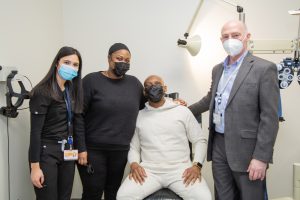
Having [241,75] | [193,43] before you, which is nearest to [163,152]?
[241,75]

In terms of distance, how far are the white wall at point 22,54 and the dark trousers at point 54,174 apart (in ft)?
1.24

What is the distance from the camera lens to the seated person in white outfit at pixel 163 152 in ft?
6.11

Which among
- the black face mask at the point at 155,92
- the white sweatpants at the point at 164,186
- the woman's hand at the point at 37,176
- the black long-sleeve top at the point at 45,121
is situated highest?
the black face mask at the point at 155,92

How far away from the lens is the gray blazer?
154cm


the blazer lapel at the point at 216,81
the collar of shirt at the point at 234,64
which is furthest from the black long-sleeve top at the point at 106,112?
the collar of shirt at the point at 234,64

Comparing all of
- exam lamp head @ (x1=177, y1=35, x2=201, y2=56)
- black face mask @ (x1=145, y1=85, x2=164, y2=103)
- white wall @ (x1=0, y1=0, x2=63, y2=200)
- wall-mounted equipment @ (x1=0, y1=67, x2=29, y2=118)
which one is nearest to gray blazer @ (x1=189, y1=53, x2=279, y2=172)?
black face mask @ (x1=145, y1=85, x2=164, y2=103)

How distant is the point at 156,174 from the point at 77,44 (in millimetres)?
1610

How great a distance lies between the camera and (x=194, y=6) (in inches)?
110

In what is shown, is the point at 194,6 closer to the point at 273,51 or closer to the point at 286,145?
the point at 273,51

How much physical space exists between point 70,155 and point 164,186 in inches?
26.8

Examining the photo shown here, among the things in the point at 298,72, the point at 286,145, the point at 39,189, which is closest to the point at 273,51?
the point at 298,72

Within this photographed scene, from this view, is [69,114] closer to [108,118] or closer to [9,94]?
[108,118]

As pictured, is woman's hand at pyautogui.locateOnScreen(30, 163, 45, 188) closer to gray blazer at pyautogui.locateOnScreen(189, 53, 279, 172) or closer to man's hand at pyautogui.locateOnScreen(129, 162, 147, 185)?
man's hand at pyautogui.locateOnScreen(129, 162, 147, 185)

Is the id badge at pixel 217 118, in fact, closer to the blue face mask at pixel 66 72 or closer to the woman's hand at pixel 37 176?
the blue face mask at pixel 66 72
